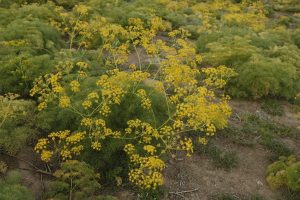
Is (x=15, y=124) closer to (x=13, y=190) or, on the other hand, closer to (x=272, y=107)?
(x=13, y=190)

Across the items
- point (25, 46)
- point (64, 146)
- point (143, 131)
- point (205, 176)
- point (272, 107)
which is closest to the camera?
point (64, 146)

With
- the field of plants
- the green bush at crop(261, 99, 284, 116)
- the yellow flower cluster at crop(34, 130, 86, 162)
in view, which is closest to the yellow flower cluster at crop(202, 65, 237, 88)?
the field of plants

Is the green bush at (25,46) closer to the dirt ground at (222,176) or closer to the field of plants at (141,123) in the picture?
the field of plants at (141,123)

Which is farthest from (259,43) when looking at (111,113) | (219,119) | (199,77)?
(111,113)

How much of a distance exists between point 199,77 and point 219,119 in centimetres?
279

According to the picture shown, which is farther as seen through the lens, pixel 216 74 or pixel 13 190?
pixel 216 74

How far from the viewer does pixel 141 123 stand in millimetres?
7238

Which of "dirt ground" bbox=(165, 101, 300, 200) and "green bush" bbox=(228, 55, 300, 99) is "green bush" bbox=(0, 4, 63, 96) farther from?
"green bush" bbox=(228, 55, 300, 99)

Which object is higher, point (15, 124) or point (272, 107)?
point (15, 124)

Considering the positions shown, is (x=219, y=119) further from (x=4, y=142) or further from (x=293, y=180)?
(x=4, y=142)

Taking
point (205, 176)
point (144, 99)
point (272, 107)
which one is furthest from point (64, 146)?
point (272, 107)

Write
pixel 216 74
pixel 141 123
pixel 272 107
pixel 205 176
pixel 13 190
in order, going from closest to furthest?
1. pixel 13 190
2. pixel 141 123
3. pixel 205 176
4. pixel 216 74
5. pixel 272 107

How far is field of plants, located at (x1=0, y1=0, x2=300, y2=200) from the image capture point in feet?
23.0

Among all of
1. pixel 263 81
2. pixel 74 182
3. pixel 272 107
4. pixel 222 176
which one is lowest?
pixel 222 176
